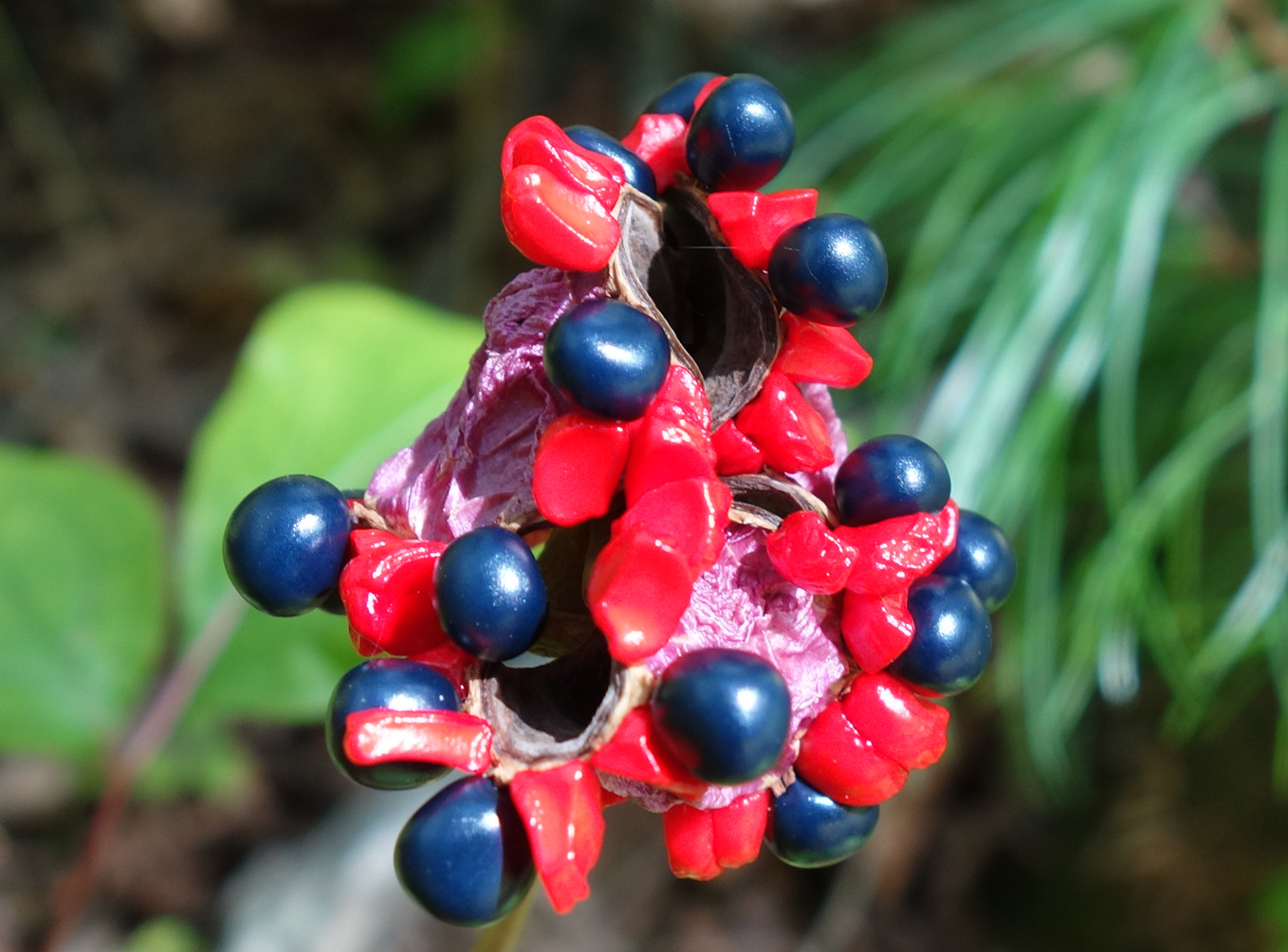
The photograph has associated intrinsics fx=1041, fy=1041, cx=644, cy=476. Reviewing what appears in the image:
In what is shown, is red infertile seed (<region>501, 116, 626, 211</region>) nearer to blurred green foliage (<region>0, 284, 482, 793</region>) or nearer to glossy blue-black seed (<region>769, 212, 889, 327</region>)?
glossy blue-black seed (<region>769, 212, 889, 327</region>)

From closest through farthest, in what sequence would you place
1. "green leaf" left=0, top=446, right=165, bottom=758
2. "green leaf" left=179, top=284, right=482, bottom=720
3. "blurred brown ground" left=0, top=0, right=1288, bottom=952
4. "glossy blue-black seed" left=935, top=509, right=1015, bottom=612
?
1. "glossy blue-black seed" left=935, top=509, right=1015, bottom=612
2. "green leaf" left=179, top=284, right=482, bottom=720
3. "green leaf" left=0, top=446, right=165, bottom=758
4. "blurred brown ground" left=0, top=0, right=1288, bottom=952

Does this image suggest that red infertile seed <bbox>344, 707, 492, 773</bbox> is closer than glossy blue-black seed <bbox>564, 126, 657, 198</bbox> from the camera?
Yes

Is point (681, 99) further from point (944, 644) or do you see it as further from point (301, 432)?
point (301, 432)

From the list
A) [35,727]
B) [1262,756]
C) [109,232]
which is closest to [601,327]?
[35,727]

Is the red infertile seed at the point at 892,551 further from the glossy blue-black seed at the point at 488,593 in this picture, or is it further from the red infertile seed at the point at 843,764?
the glossy blue-black seed at the point at 488,593

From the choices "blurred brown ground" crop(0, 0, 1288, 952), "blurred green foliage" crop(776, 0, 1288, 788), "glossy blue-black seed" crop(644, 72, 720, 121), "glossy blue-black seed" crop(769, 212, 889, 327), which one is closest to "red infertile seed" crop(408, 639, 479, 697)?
"glossy blue-black seed" crop(769, 212, 889, 327)

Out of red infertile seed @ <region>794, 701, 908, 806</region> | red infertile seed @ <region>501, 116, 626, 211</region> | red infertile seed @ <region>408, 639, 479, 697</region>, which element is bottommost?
red infertile seed @ <region>408, 639, 479, 697</region>
